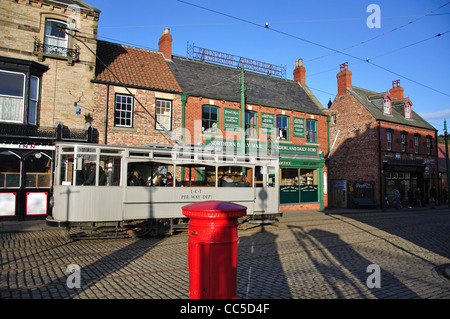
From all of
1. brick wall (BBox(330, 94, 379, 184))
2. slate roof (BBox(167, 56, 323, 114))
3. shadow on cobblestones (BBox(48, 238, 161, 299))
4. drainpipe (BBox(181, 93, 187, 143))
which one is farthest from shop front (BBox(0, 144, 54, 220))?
brick wall (BBox(330, 94, 379, 184))

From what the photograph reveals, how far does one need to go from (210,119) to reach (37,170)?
31.2ft

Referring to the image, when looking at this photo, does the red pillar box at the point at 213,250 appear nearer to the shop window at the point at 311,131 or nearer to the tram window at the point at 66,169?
the tram window at the point at 66,169

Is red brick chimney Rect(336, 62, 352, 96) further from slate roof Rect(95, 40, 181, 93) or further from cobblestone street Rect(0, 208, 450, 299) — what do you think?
cobblestone street Rect(0, 208, 450, 299)

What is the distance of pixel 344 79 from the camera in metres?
30.4

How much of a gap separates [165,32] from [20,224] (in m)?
14.8

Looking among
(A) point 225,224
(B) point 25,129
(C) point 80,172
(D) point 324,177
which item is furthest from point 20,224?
(D) point 324,177

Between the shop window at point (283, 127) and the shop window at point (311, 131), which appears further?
the shop window at point (311, 131)

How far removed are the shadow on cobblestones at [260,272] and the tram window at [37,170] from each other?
9.83 m

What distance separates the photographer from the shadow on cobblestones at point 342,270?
218 inches

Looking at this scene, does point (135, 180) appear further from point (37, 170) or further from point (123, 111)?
point (123, 111)

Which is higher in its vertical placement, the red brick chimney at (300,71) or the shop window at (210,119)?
the red brick chimney at (300,71)

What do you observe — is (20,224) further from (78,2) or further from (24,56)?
(78,2)

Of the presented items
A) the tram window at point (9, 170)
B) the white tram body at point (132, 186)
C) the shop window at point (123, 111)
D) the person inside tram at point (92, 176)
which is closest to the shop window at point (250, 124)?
the shop window at point (123, 111)

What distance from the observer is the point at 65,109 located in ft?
50.1
